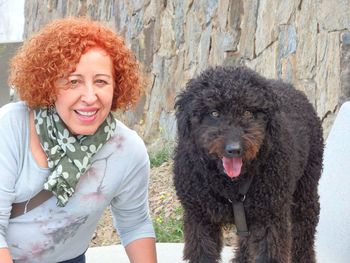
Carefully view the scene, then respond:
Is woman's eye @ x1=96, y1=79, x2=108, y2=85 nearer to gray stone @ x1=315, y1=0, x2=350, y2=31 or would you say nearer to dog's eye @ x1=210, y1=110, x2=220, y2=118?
dog's eye @ x1=210, y1=110, x2=220, y2=118

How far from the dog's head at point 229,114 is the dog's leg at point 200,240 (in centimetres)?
41

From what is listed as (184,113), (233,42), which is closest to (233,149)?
(184,113)

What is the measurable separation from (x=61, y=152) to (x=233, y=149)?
0.75 metres

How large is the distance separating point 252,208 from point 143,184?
55 centimetres

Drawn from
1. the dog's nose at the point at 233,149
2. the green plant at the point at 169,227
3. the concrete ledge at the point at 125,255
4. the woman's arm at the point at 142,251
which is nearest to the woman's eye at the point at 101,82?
the dog's nose at the point at 233,149

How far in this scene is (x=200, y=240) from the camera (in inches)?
152

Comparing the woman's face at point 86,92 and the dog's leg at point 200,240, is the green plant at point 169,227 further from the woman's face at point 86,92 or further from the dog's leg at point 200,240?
the woman's face at point 86,92

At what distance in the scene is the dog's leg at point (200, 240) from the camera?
3.87 metres

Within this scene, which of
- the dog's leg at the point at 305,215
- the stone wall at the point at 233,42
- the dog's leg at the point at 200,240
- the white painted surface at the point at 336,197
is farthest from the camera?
the stone wall at the point at 233,42

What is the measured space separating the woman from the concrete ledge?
999 millimetres

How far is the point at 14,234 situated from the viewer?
3531mm

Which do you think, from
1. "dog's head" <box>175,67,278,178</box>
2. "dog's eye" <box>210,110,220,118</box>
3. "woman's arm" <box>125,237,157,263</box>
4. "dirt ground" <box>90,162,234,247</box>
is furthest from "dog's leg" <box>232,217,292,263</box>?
"dirt ground" <box>90,162,234,247</box>

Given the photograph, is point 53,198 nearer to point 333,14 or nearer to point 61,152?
point 61,152

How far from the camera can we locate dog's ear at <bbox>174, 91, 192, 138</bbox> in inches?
147
